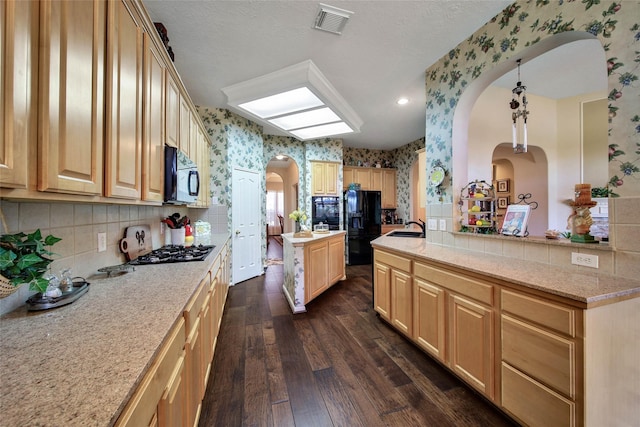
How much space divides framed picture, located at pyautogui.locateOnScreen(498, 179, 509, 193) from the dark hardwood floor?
362 cm

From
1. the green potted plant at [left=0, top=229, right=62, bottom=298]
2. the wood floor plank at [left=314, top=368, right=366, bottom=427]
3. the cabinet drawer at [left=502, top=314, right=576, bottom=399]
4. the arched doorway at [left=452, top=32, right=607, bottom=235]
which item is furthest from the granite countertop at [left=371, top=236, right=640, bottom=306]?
the green potted plant at [left=0, top=229, right=62, bottom=298]

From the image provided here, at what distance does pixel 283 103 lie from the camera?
2.89 m

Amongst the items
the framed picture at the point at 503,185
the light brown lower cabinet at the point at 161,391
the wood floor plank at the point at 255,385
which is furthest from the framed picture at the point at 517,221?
the framed picture at the point at 503,185

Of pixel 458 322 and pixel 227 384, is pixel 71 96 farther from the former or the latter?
pixel 458 322

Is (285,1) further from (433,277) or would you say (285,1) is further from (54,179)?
(433,277)

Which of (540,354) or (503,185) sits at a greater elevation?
(503,185)

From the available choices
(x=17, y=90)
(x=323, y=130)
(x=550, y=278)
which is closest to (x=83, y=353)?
(x=17, y=90)

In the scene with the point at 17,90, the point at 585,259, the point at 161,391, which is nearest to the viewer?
the point at 17,90

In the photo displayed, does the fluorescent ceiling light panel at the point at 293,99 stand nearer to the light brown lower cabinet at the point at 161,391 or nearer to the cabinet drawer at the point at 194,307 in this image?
the cabinet drawer at the point at 194,307

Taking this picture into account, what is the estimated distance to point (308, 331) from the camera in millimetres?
2367

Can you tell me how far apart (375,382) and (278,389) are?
0.68 metres

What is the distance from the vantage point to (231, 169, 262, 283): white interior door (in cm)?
383

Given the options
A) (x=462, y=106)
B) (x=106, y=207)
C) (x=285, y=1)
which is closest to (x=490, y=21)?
(x=462, y=106)

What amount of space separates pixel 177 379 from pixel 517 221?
2.26 m
